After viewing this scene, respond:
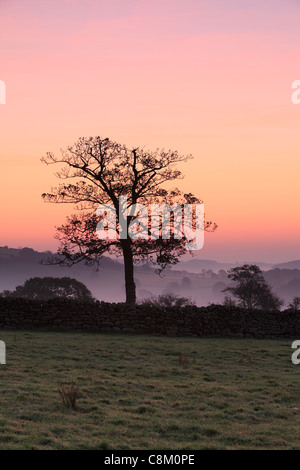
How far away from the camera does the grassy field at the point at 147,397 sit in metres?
9.30

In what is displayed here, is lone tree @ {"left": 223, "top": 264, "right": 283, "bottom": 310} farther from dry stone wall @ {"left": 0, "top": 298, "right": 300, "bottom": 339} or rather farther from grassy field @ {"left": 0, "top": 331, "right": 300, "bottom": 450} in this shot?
grassy field @ {"left": 0, "top": 331, "right": 300, "bottom": 450}

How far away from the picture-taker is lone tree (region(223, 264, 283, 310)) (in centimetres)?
5828

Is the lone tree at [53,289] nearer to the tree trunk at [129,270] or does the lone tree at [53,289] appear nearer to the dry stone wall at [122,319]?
the tree trunk at [129,270]

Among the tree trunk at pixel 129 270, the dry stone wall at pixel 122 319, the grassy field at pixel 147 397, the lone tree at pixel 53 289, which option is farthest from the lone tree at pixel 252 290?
the grassy field at pixel 147 397

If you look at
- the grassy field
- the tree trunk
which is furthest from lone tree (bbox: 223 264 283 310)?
the grassy field

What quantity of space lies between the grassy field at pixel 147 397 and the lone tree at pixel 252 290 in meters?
36.9

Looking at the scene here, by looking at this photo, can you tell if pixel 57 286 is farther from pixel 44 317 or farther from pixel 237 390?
pixel 237 390

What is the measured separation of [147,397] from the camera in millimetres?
12711

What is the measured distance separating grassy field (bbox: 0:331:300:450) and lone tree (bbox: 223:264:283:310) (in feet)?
121

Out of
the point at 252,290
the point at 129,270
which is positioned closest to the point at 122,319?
the point at 129,270

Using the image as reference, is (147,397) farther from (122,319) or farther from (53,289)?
(53,289)
